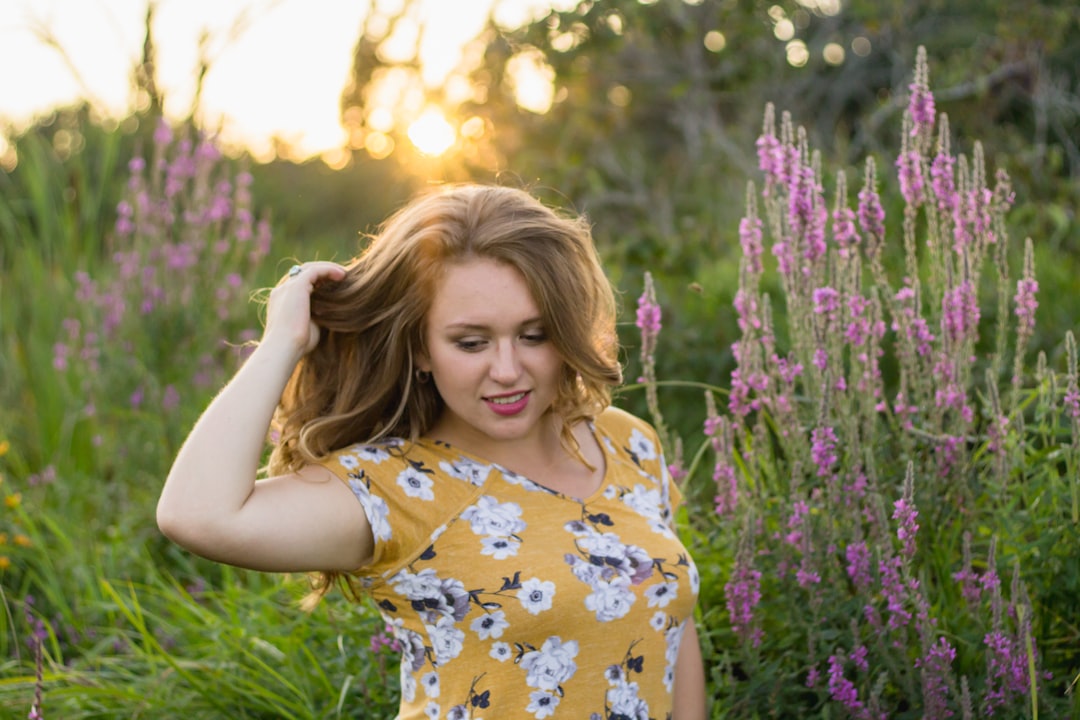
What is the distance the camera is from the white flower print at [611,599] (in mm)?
1922

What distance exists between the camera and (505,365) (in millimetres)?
1944

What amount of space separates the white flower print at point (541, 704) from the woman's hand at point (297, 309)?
0.68m

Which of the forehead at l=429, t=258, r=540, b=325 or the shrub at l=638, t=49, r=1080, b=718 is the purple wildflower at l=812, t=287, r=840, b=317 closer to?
the shrub at l=638, t=49, r=1080, b=718

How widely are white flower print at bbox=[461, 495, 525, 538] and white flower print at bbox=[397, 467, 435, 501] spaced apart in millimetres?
71

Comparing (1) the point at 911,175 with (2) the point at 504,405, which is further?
(1) the point at 911,175

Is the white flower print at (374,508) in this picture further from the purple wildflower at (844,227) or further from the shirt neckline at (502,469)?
the purple wildflower at (844,227)

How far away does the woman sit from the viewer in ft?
6.01

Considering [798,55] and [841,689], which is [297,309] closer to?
[841,689]

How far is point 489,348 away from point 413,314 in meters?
0.15

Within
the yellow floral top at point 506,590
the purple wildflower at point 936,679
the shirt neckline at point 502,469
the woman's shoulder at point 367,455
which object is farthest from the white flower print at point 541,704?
the purple wildflower at point 936,679

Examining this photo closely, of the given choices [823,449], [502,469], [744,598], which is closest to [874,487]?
[823,449]

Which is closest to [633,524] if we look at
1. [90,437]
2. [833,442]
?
[833,442]

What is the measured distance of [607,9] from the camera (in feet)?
17.9

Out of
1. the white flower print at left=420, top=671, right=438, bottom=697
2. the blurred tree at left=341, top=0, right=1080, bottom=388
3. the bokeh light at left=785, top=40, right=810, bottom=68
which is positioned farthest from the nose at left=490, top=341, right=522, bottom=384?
the bokeh light at left=785, top=40, right=810, bottom=68
